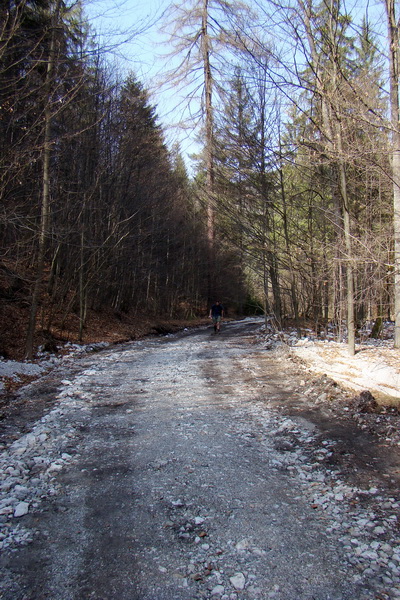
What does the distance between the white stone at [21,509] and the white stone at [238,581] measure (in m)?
1.82

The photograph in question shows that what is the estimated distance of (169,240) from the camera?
2528 cm

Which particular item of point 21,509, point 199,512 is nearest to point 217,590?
point 199,512

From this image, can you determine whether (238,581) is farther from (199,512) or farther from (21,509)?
(21,509)

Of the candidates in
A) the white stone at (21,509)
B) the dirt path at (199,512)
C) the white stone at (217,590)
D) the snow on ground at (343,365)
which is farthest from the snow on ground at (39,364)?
the white stone at (217,590)

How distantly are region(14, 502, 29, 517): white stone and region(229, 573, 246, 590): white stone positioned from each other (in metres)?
1.82

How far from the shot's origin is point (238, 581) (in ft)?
8.28

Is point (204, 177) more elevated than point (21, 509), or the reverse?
Result: point (204, 177)

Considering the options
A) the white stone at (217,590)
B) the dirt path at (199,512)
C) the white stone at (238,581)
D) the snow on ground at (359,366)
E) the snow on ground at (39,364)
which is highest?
the snow on ground at (359,366)

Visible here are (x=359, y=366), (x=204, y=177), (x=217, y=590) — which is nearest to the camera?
(x=217, y=590)

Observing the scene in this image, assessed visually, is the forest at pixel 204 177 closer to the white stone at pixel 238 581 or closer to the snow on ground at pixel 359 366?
the snow on ground at pixel 359 366

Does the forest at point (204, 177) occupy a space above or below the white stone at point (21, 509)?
above

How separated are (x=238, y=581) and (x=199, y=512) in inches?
32.6

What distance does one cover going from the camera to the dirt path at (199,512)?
8.26 feet

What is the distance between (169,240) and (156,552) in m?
23.2
